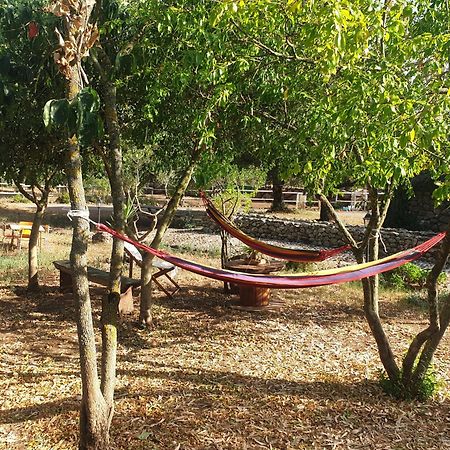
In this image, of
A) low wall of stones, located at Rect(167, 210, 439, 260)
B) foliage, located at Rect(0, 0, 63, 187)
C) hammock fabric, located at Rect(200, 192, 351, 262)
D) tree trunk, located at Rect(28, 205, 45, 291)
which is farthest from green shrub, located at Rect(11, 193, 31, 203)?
hammock fabric, located at Rect(200, 192, 351, 262)

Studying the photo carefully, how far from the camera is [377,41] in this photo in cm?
323

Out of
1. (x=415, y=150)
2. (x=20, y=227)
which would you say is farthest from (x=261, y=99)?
(x=20, y=227)

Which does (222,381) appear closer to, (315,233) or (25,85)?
(25,85)

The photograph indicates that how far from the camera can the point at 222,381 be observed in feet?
12.2

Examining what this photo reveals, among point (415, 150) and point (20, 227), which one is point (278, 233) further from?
point (415, 150)

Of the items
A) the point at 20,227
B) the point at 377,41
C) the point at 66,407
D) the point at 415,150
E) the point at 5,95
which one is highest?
the point at 377,41

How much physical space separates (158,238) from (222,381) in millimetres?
1578

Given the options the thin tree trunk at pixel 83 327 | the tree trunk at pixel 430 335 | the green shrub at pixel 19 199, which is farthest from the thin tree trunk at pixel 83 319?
the green shrub at pixel 19 199

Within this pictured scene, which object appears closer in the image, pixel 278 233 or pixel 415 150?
pixel 415 150

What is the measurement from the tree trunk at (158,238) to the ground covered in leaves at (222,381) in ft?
0.63

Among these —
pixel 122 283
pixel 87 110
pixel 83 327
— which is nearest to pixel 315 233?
pixel 122 283

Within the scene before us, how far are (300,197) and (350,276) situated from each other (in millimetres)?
16835

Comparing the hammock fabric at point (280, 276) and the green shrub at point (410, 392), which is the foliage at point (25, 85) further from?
the green shrub at point (410, 392)

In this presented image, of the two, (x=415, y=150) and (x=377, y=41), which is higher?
(x=377, y=41)
